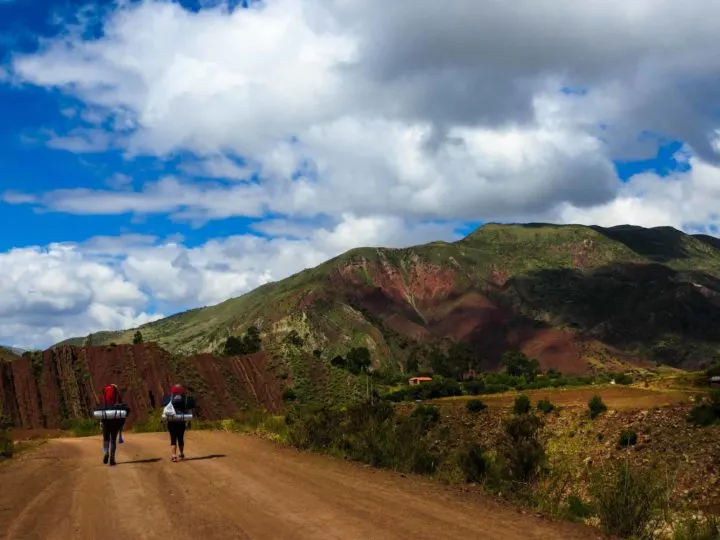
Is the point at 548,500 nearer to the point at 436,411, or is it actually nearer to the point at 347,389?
the point at 347,389

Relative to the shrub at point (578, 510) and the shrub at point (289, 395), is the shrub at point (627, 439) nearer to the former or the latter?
the shrub at point (289, 395)

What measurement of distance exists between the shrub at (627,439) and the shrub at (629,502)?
1944 inches

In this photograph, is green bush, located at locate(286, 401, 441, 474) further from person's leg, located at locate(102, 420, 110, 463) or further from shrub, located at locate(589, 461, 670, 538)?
shrub, located at locate(589, 461, 670, 538)

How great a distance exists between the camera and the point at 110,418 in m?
17.7

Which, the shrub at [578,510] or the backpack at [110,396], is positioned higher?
the backpack at [110,396]

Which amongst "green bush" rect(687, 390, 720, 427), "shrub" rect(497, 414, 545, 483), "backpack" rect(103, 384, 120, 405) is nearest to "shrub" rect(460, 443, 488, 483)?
"shrub" rect(497, 414, 545, 483)

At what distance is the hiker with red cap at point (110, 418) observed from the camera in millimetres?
17406

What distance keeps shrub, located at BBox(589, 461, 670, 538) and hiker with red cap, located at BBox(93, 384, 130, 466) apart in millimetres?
12093

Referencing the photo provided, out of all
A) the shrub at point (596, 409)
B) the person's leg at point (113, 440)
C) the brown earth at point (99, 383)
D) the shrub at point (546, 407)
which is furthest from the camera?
the shrub at point (546, 407)

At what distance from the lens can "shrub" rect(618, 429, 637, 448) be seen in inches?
2241

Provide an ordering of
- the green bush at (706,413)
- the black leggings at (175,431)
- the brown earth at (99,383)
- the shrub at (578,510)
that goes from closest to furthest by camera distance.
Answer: the shrub at (578,510), the black leggings at (175,431), the brown earth at (99,383), the green bush at (706,413)

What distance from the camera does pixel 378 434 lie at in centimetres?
1944

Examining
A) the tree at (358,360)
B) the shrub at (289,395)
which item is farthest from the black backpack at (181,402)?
the tree at (358,360)

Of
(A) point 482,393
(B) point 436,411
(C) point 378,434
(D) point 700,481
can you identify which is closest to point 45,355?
(B) point 436,411
